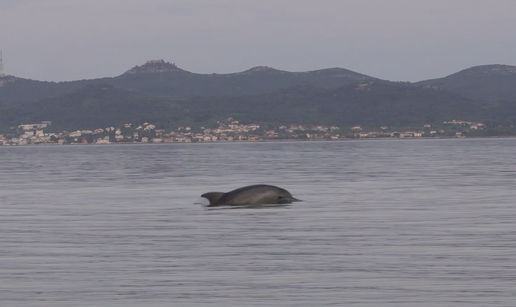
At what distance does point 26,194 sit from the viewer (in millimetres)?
42719

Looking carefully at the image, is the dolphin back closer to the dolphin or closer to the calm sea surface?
the dolphin

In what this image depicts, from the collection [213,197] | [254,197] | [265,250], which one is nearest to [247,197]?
[254,197]

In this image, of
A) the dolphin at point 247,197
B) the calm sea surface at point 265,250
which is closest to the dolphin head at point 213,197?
the dolphin at point 247,197

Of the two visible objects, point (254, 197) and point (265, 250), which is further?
point (254, 197)

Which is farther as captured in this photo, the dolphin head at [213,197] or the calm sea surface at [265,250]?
the dolphin head at [213,197]

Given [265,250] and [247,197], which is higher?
[247,197]

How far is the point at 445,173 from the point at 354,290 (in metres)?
40.3

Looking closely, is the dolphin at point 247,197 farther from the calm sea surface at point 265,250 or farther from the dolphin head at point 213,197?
the calm sea surface at point 265,250

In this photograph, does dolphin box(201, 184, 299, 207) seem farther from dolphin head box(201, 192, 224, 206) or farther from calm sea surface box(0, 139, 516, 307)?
calm sea surface box(0, 139, 516, 307)

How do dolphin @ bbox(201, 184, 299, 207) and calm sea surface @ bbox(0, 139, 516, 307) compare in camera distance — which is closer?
calm sea surface @ bbox(0, 139, 516, 307)

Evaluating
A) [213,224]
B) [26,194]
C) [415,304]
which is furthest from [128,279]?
[26,194]

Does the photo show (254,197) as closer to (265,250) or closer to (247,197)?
(247,197)

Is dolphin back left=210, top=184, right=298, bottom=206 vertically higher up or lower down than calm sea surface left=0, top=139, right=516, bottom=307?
higher up

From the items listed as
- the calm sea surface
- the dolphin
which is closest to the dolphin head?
the dolphin
